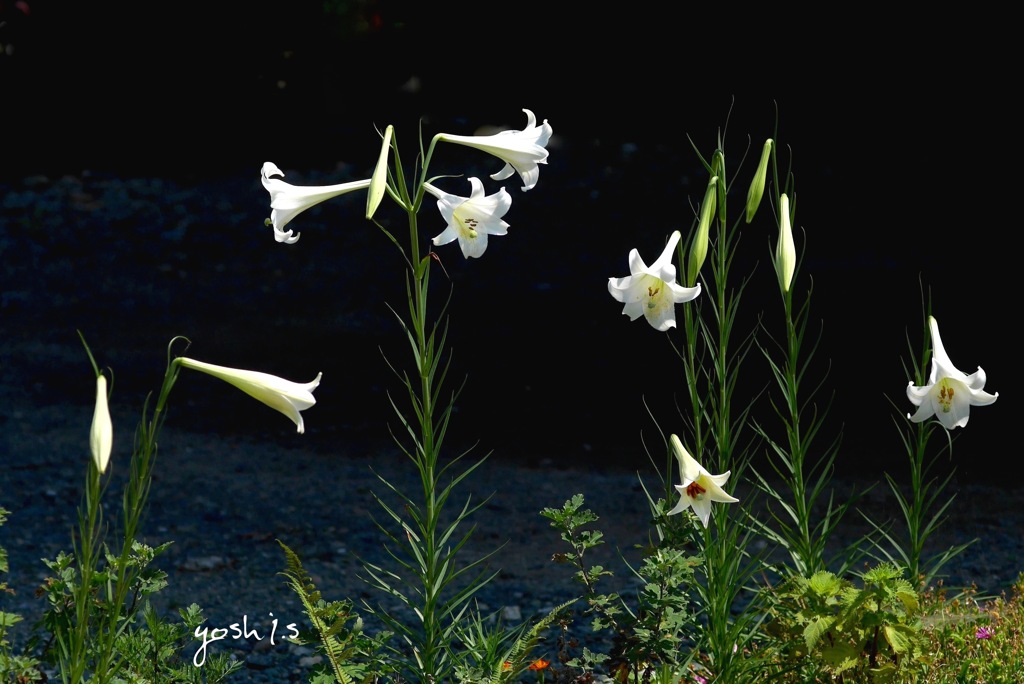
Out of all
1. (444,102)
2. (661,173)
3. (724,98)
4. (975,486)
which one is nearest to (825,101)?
(724,98)

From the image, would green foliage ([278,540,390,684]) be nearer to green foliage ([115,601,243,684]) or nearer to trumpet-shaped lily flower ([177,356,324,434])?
green foliage ([115,601,243,684])

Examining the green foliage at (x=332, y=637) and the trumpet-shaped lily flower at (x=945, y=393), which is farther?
the trumpet-shaped lily flower at (x=945, y=393)

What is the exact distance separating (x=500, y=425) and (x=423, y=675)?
11.1 feet

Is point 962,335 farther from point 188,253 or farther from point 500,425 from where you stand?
point 188,253

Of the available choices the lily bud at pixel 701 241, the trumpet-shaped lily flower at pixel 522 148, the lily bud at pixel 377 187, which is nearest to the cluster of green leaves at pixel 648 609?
the lily bud at pixel 701 241

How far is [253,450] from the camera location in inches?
229

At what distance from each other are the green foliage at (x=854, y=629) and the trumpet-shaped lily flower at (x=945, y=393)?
38 centimetres

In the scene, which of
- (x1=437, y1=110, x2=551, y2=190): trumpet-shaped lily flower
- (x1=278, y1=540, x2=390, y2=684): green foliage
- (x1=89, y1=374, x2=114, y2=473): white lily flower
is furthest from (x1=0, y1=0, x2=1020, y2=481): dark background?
(x1=89, y1=374, x2=114, y2=473): white lily flower

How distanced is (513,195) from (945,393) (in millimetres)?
7775

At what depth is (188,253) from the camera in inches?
372

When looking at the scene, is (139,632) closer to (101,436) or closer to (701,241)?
(101,436)

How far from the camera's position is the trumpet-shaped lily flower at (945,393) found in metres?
2.81

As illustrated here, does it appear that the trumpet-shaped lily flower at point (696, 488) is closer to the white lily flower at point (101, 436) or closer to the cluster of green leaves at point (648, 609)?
the cluster of green leaves at point (648, 609)

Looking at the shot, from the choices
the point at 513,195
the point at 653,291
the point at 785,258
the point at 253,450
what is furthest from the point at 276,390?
the point at 513,195
